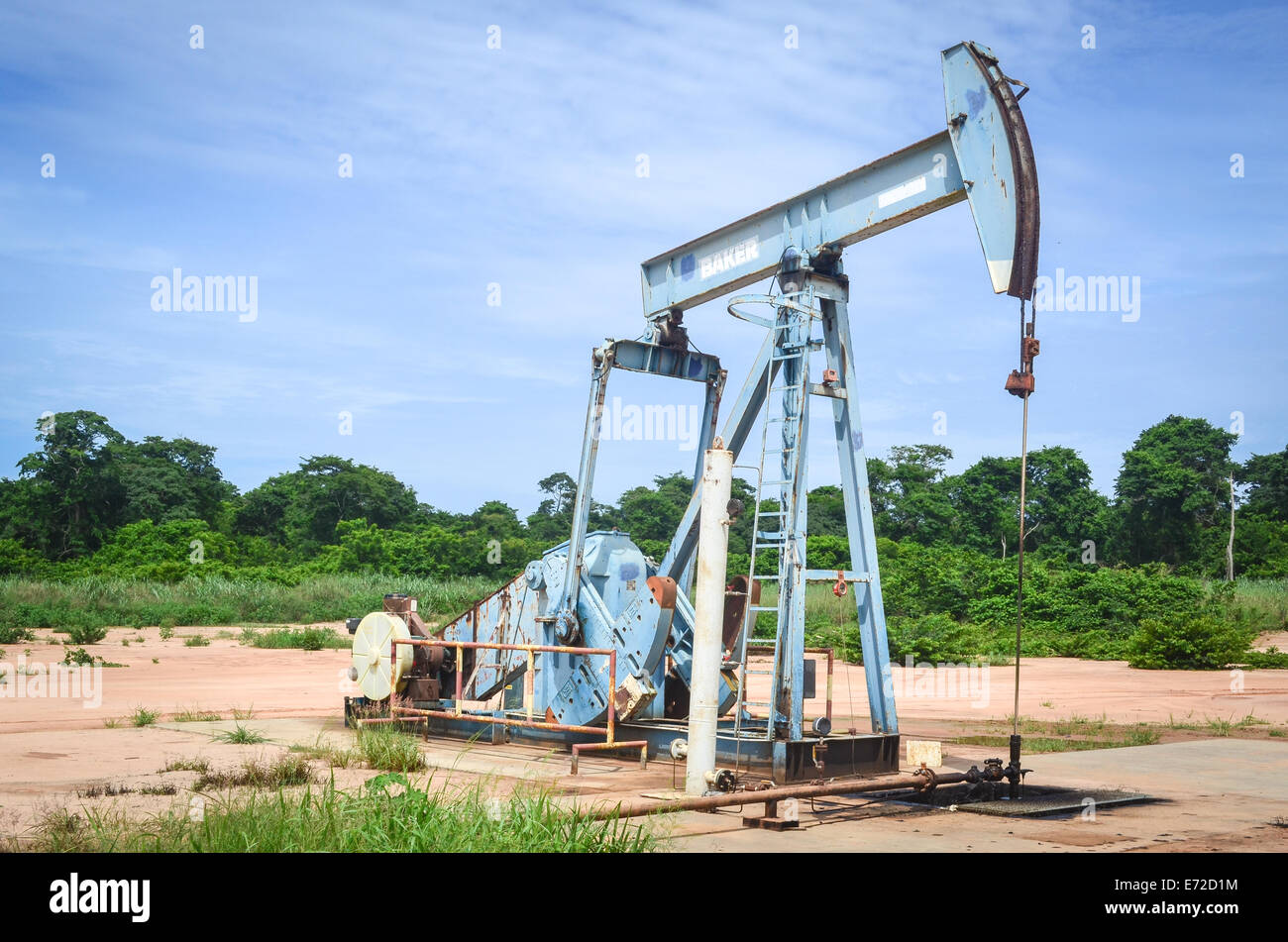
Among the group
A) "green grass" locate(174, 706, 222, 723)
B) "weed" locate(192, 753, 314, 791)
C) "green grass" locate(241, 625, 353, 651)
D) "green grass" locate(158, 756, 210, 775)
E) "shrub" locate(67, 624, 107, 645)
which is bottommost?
"green grass" locate(241, 625, 353, 651)

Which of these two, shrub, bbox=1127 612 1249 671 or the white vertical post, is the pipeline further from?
shrub, bbox=1127 612 1249 671

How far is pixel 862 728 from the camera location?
1550 centimetres

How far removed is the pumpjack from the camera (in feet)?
31.5

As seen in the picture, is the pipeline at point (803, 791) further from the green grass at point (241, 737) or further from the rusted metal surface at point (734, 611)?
the green grass at point (241, 737)

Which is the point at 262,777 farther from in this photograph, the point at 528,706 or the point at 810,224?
the point at 810,224

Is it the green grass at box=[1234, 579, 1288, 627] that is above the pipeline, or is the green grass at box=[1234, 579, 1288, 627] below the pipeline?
above

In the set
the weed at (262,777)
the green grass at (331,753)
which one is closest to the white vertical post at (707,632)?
the weed at (262,777)

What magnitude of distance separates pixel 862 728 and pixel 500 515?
1654 inches

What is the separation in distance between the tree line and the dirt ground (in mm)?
18330

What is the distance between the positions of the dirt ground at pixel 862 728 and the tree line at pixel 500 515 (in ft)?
60.1

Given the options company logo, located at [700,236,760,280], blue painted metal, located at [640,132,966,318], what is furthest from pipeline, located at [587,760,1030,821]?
company logo, located at [700,236,760,280]
